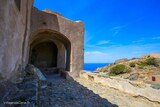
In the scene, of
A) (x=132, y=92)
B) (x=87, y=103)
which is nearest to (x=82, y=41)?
(x=132, y=92)

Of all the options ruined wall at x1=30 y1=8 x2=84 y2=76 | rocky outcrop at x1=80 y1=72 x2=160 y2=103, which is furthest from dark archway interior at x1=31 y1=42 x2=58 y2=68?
rocky outcrop at x1=80 y1=72 x2=160 y2=103

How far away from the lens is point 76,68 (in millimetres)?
11719

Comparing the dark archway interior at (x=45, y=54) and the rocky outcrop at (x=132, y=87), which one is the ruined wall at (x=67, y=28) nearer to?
the rocky outcrop at (x=132, y=87)

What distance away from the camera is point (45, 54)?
17.5 meters

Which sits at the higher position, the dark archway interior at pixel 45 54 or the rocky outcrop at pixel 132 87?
the dark archway interior at pixel 45 54

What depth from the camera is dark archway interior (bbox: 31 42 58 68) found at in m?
17.4

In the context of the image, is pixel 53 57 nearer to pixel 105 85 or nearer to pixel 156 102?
pixel 105 85

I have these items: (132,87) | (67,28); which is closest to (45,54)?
(67,28)

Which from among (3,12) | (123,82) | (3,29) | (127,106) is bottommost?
(127,106)

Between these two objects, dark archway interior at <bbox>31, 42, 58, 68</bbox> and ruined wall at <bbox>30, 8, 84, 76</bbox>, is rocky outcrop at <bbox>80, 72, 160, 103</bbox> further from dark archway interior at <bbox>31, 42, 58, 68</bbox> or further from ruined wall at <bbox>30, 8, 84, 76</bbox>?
dark archway interior at <bbox>31, 42, 58, 68</bbox>

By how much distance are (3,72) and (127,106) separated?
4.67 m

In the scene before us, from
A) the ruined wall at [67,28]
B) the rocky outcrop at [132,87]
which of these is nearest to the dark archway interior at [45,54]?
the ruined wall at [67,28]

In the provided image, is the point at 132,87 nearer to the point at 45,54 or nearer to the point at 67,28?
the point at 67,28

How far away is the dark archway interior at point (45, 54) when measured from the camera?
1741 cm
